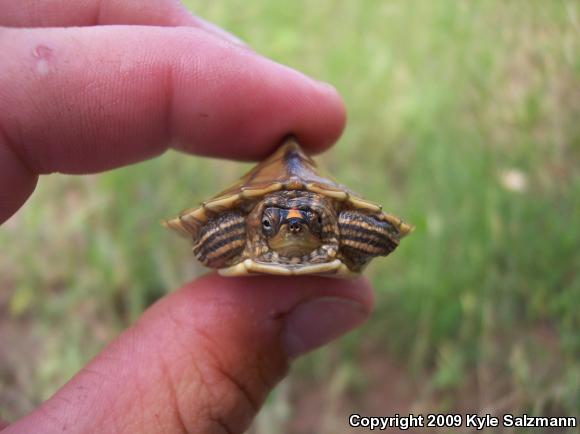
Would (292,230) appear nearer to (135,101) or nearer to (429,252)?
(135,101)

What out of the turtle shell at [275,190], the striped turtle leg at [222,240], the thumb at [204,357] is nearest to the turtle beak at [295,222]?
the turtle shell at [275,190]

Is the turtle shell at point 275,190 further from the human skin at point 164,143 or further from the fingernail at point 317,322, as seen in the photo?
the fingernail at point 317,322

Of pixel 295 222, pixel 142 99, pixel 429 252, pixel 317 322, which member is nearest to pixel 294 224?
pixel 295 222

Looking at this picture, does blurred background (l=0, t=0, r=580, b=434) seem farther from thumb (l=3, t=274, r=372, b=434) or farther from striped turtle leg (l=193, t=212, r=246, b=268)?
striped turtle leg (l=193, t=212, r=246, b=268)

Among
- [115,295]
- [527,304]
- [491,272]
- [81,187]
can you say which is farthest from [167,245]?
[527,304]

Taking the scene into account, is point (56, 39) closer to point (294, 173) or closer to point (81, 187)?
point (294, 173)
